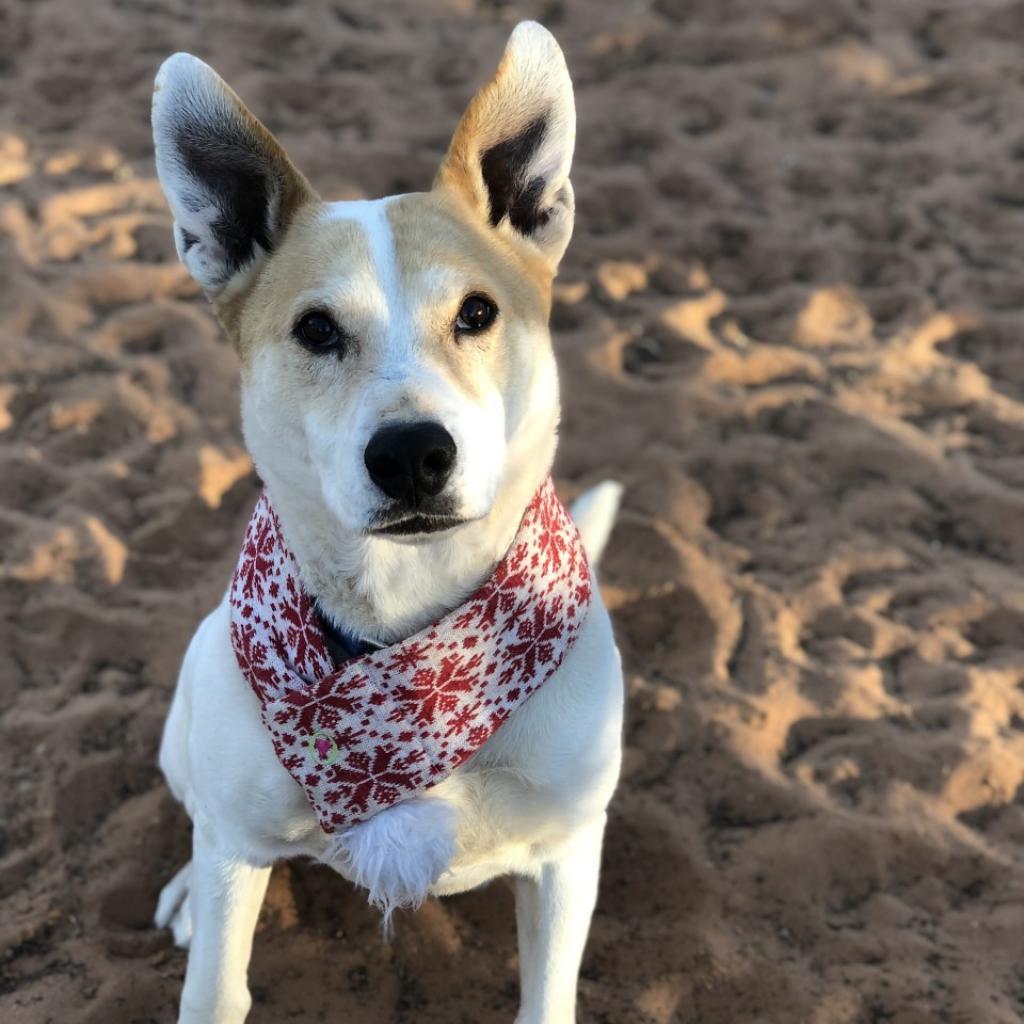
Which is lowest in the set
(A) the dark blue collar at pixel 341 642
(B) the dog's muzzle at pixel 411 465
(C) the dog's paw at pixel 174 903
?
(C) the dog's paw at pixel 174 903

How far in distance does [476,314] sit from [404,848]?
1.05 metres

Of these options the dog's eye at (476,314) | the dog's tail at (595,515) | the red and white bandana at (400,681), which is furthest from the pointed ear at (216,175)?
the dog's tail at (595,515)

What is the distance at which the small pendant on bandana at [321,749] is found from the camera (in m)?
2.17

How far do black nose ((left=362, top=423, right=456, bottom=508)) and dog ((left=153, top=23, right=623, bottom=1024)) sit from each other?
0.18 ft

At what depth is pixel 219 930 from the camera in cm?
234

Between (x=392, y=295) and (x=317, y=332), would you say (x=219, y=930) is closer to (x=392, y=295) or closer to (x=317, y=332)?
(x=317, y=332)

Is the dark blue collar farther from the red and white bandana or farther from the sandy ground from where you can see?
the sandy ground

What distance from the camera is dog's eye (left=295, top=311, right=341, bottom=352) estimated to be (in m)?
2.15

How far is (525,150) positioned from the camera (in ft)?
7.84

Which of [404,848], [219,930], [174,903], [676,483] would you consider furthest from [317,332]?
[676,483]

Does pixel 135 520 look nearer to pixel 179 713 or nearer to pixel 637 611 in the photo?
pixel 179 713

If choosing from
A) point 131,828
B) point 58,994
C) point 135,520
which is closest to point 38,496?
point 135,520

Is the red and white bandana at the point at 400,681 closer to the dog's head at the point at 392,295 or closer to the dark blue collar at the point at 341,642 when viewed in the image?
the dark blue collar at the point at 341,642

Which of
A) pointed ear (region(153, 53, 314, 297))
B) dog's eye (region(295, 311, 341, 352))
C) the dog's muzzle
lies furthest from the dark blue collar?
pointed ear (region(153, 53, 314, 297))
